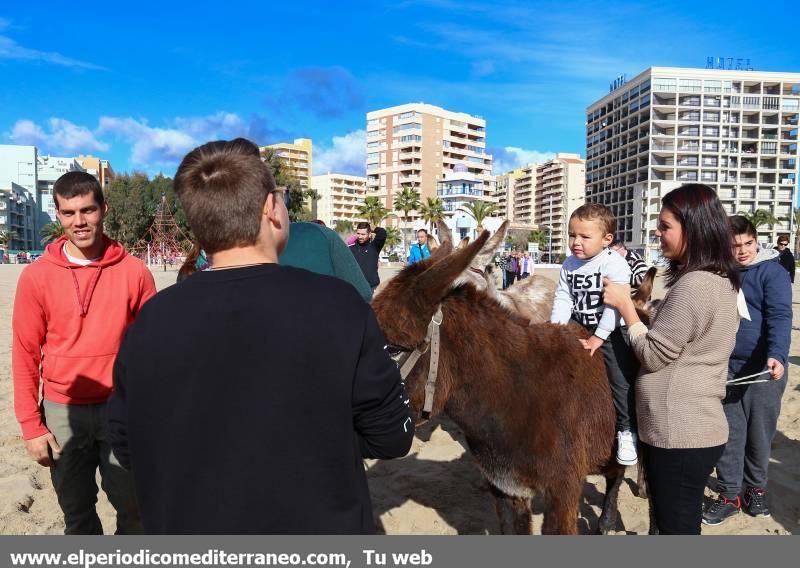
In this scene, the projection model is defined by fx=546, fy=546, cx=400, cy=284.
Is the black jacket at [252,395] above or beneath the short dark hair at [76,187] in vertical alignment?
beneath

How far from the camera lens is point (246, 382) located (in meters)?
1.41

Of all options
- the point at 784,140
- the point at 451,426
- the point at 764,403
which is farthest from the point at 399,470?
the point at 784,140

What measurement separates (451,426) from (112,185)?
74.3m

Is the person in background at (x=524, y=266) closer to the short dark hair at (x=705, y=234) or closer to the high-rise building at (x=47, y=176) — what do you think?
the short dark hair at (x=705, y=234)

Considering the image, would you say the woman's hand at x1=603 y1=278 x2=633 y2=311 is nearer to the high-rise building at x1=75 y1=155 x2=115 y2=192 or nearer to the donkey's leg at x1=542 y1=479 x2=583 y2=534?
the donkey's leg at x1=542 y1=479 x2=583 y2=534

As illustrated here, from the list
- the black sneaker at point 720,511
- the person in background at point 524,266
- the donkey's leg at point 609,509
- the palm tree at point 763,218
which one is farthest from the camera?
the palm tree at point 763,218

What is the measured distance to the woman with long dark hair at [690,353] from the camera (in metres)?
2.63

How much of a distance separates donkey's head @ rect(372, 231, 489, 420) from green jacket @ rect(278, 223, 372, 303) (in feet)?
0.65

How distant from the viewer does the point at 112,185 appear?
230 ft

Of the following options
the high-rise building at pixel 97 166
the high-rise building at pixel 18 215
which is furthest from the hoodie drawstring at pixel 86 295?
the high-rise building at pixel 97 166


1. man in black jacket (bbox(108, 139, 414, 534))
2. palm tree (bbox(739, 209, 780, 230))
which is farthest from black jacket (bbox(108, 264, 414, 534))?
palm tree (bbox(739, 209, 780, 230))

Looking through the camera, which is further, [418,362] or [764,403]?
[764,403]
